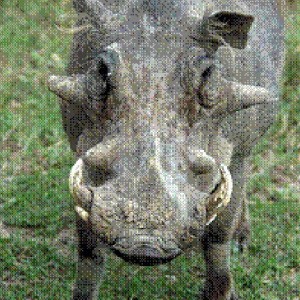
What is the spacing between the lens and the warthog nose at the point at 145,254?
2.73 metres

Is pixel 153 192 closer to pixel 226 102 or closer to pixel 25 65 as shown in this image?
pixel 226 102

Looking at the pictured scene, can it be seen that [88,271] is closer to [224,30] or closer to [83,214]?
[83,214]

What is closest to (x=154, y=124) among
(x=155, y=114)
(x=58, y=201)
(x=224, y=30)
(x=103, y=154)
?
(x=155, y=114)

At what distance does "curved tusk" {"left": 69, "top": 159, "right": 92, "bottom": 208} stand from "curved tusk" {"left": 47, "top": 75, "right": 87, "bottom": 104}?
0.78 ft

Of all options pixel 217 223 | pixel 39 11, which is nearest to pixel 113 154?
pixel 217 223

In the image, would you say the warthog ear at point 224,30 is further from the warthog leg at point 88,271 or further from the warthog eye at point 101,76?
the warthog leg at point 88,271

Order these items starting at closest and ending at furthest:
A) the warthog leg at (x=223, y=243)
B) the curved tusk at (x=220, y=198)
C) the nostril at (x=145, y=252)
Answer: the nostril at (x=145, y=252) → the curved tusk at (x=220, y=198) → the warthog leg at (x=223, y=243)

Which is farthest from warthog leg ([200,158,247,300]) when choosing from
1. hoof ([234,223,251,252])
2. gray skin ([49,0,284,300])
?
hoof ([234,223,251,252])

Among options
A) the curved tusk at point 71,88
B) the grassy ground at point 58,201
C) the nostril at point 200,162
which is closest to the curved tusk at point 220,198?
the nostril at point 200,162

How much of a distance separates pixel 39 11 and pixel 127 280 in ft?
11.1

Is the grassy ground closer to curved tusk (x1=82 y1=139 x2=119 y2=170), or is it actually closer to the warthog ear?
the warthog ear

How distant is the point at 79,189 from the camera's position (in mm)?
2982

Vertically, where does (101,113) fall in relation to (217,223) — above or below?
above

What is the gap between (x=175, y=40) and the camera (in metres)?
3.17
